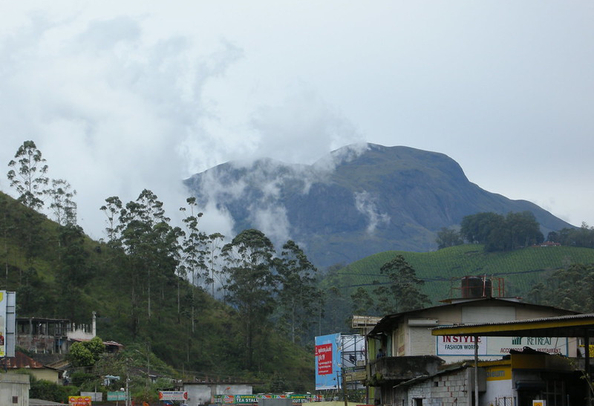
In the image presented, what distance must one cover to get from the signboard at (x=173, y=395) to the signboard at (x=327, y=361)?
13.2 metres

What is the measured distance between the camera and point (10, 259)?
Result: 352 feet

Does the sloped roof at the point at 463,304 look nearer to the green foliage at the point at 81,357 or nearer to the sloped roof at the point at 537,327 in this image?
the sloped roof at the point at 537,327

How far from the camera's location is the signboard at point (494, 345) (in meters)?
38.3

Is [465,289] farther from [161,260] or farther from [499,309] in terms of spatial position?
[161,260]

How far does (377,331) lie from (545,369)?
62.8ft

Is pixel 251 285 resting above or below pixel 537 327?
above

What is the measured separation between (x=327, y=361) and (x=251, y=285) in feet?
118

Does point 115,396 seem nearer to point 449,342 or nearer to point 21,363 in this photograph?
point 21,363

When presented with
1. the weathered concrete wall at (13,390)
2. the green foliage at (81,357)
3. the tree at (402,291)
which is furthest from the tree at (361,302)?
the weathered concrete wall at (13,390)

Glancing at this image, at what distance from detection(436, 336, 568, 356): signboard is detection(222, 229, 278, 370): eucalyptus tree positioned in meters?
73.0

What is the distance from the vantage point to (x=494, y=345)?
3891cm

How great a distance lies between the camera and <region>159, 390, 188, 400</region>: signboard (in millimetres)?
73156

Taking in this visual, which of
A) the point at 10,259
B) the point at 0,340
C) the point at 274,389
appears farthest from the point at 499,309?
the point at 10,259

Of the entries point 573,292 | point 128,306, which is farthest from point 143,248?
point 573,292
